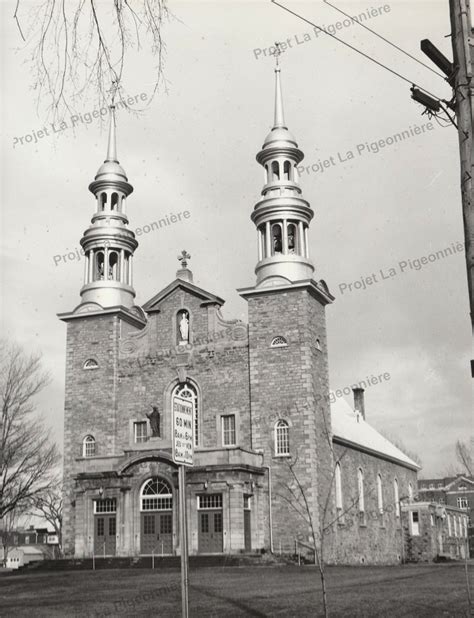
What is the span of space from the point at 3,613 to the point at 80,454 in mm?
25594

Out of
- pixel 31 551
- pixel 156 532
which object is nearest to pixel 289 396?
pixel 156 532

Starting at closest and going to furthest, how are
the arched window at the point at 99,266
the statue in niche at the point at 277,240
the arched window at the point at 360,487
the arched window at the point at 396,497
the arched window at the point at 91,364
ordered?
the statue in niche at the point at 277,240 < the arched window at the point at 91,364 < the arched window at the point at 99,266 < the arched window at the point at 360,487 < the arched window at the point at 396,497

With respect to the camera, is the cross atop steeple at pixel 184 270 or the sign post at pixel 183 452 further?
the cross atop steeple at pixel 184 270

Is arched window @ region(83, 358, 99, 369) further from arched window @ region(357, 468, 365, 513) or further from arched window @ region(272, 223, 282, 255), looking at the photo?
arched window @ region(357, 468, 365, 513)

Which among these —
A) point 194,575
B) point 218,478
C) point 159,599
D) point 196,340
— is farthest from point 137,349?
point 159,599

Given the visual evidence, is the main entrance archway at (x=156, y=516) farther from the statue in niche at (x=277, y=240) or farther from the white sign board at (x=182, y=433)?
the white sign board at (x=182, y=433)

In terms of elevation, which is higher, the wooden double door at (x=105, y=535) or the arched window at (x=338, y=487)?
the arched window at (x=338, y=487)

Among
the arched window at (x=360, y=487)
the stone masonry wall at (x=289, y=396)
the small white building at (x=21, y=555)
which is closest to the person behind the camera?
the stone masonry wall at (x=289, y=396)

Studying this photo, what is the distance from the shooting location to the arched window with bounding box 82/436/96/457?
138 feet

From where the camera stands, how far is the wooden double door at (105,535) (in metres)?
37.7

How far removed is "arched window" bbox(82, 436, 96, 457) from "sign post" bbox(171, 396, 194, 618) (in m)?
34.9

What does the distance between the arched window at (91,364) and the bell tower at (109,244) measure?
2878mm

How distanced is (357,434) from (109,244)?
65.4 ft

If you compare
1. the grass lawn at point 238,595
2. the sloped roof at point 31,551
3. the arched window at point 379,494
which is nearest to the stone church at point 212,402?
the arched window at point 379,494
